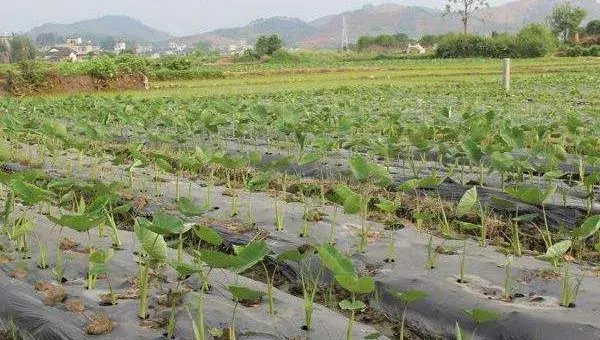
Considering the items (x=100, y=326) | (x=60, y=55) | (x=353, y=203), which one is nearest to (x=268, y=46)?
(x=353, y=203)

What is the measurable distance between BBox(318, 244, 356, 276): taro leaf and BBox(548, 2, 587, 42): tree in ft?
250

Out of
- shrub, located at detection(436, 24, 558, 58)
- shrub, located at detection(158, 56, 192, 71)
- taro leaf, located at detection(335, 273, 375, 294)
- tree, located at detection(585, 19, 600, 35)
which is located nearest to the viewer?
taro leaf, located at detection(335, 273, 375, 294)

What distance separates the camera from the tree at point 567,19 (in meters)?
73.1

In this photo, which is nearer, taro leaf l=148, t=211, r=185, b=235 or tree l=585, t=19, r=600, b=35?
taro leaf l=148, t=211, r=185, b=235

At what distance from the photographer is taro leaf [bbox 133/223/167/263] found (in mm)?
2904

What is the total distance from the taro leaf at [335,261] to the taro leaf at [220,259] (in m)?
0.32


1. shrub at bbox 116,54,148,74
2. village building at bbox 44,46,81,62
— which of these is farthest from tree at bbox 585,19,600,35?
shrub at bbox 116,54,148,74

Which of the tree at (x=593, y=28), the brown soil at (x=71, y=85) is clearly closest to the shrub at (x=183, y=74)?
the brown soil at (x=71, y=85)

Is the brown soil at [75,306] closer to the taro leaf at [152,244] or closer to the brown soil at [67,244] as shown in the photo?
the taro leaf at [152,244]

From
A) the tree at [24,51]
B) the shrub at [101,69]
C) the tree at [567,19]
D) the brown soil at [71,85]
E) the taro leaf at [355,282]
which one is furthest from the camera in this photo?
the tree at [567,19]

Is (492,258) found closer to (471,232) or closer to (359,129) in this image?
(471,232)

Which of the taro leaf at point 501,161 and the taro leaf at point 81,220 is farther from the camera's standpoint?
the taro leaf at point 501,161

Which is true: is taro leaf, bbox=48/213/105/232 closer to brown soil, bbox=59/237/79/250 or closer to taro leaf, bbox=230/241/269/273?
taro leaf, bbox=230/241/269/273

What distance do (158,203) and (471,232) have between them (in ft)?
8.28
